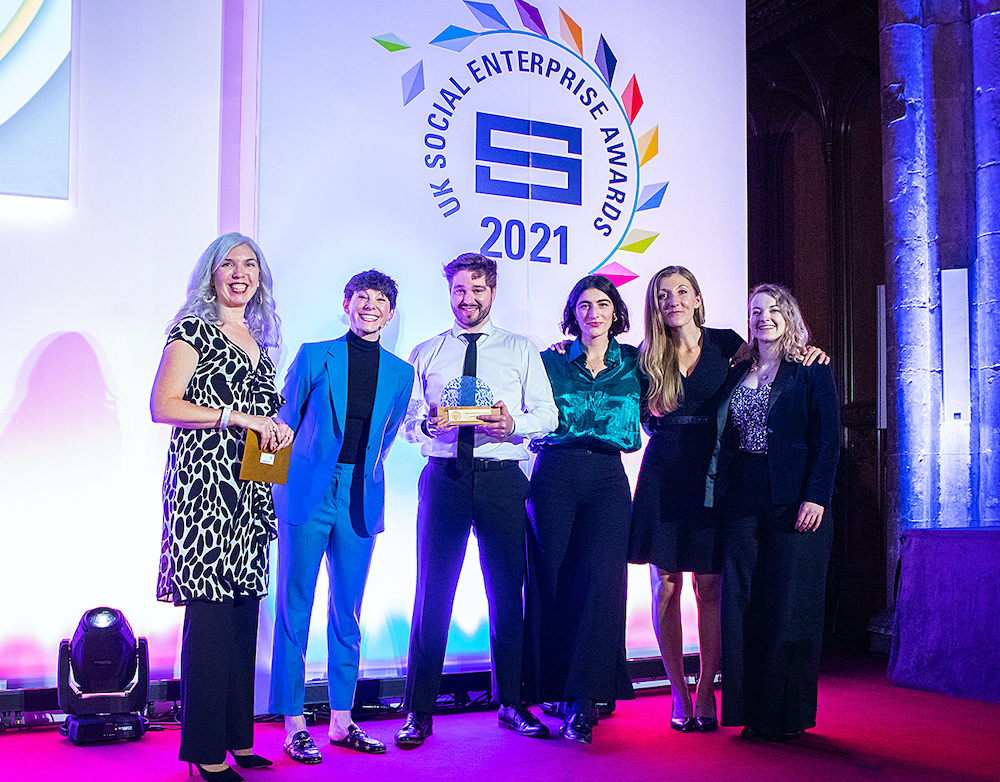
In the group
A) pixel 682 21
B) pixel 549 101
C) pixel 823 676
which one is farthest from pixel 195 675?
pixel 682 21

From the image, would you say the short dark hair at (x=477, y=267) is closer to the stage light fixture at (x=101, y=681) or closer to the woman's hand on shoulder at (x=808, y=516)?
the woman's hand on shoulder at (x=808, y=516)

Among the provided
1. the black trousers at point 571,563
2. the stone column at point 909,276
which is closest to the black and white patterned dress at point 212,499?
the black trousers at point 571,563

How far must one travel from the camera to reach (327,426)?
348 cm

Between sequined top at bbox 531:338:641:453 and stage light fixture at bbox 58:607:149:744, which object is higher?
sequined top at bbox 531:338:641:453

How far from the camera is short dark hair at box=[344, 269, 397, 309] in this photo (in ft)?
11.7

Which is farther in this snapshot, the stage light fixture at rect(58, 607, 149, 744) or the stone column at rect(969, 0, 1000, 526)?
the stone column at rect(969, 0, 1000, 526)

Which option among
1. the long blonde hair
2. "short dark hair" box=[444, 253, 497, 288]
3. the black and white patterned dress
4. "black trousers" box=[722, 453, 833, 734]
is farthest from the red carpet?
"short dark hair" box=[444, 253, 497, 288]

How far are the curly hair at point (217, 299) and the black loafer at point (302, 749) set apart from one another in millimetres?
1351

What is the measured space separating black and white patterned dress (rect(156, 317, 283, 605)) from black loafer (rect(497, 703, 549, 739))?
122 centimetres

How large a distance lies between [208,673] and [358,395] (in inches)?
45.3

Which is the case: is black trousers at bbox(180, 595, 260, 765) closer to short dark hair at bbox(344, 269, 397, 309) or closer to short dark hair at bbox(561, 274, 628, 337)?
short dark hair at bbox(344, 269, 397, 309)

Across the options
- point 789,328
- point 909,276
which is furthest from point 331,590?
point 909,276

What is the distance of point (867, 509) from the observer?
701 cm

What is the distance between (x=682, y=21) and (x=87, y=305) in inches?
131
